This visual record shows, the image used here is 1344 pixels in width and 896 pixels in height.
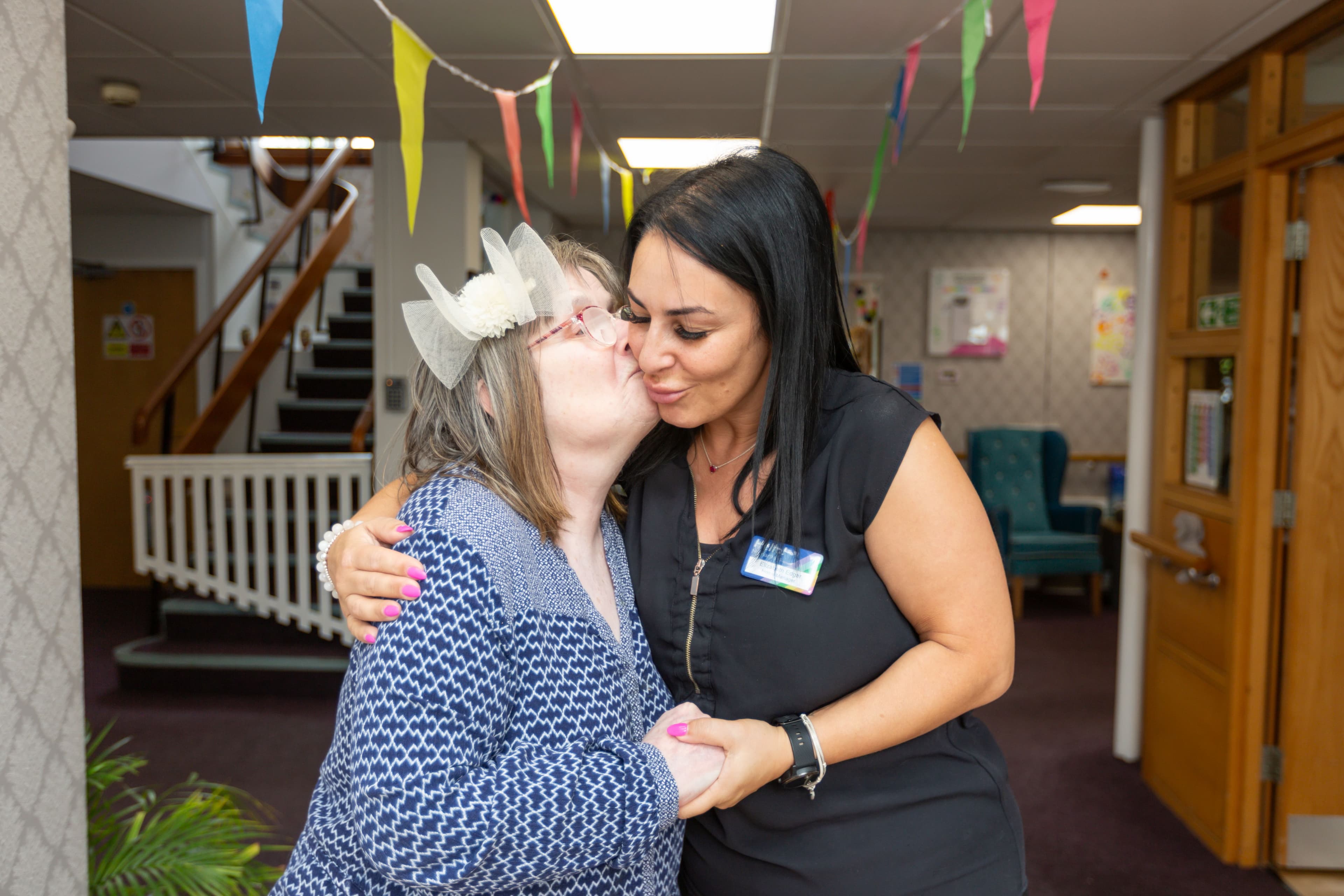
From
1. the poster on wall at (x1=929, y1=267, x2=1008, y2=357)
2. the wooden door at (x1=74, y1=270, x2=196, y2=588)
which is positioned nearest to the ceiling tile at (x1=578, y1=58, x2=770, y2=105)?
the poster on wall at (x1=929, y1=267, x2=1008, y2=357)

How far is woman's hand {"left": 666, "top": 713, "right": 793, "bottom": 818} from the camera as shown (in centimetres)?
107

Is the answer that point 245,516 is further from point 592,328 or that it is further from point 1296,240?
point 1296,240

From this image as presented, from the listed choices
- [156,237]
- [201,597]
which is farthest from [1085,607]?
[156,237]

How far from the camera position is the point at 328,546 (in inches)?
52.5

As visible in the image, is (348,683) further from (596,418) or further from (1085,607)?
(1085,607)

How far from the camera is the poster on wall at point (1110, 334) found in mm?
7293

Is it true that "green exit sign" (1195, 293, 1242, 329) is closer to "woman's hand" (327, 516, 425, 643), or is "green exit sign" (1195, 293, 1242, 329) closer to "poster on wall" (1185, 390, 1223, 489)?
"poster on wall" (1185, 390, 1223, 489)

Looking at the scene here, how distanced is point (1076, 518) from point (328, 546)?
20.2 ft

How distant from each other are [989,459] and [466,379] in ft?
19.7

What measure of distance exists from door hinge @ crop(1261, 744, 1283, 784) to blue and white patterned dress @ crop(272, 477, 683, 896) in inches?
104

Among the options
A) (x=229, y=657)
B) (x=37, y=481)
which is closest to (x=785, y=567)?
(x=37, y=481)

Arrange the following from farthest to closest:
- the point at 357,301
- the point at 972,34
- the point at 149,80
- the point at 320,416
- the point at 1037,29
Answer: the point at 357,301
the point at 320,416
the point at 149,80
the point at 972,34
the point at 1037,29

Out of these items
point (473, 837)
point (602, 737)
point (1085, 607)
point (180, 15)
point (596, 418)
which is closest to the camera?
point (473, 837)

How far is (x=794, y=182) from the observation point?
118cm
